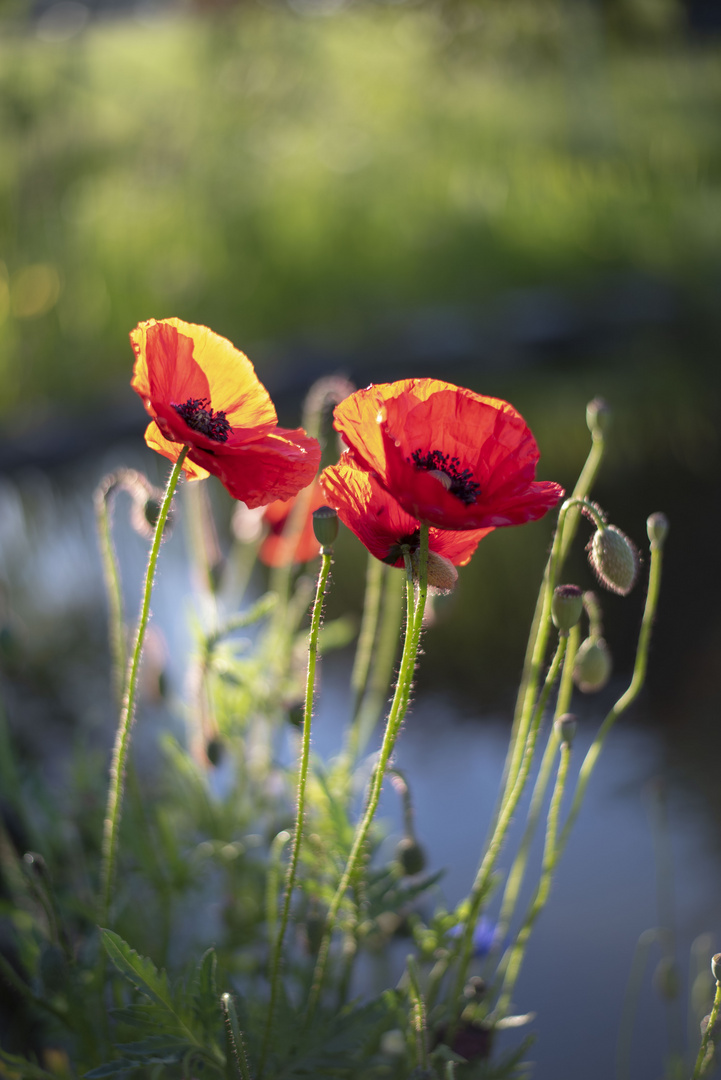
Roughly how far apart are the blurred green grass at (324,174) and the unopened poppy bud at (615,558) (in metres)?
3.35

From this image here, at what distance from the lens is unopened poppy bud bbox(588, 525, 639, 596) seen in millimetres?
743

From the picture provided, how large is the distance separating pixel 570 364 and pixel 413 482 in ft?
14.2

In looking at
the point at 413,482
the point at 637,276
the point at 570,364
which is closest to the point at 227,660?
the point at 413,482

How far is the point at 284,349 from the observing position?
15.0ft

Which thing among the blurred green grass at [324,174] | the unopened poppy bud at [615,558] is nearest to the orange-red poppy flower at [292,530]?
the unopened poppy bud at [615,558]

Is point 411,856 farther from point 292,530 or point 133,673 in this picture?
point 292,530

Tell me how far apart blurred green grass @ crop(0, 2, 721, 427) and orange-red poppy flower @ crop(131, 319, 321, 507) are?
3194 mm

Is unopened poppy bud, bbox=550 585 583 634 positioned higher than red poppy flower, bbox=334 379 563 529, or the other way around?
red poppy flower, bbox=334 379 563 529

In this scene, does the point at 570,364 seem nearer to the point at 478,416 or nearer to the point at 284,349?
the point at 284,349

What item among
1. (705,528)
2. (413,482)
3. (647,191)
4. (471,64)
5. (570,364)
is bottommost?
(705,528)

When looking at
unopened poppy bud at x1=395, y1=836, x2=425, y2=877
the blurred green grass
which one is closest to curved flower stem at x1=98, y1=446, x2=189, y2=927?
unopened poppy bud at x1=395, y1=836, x2=425, y2=877

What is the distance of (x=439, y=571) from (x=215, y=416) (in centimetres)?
23

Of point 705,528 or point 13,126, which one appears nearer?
point 705,528

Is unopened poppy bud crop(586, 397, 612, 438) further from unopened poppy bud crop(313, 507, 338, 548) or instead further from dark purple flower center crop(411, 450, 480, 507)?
unopened poppy bud crop(313, 507, 338, 548)
